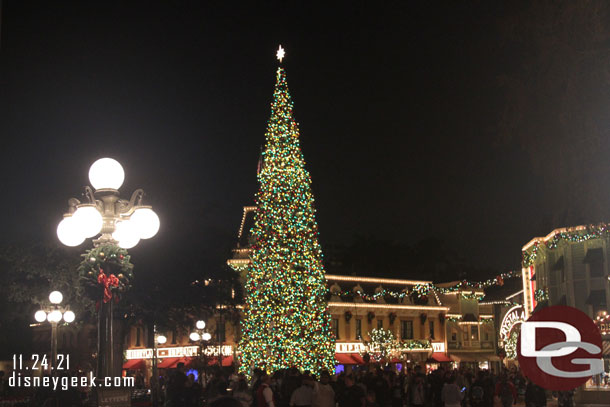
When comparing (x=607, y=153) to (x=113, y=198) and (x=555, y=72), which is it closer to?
(x=555, y=72)

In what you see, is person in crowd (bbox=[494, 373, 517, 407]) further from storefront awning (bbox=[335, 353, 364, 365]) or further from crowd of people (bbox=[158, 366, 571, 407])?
storefront awning (bbox=[335, 353, 364, 365])

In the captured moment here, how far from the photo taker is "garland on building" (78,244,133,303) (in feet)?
31.0

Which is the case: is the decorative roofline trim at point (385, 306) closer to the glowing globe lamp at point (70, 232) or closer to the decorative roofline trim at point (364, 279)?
the decorative roofline trim at point (364, 279)

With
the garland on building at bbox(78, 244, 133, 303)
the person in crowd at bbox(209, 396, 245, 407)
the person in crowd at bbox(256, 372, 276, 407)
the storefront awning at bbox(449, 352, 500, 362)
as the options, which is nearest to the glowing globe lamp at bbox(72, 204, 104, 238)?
the garland on building at bbox(78, 244, 133, 303)

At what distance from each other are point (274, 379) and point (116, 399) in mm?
14771

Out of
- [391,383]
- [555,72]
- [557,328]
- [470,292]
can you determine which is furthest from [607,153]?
[470,292]

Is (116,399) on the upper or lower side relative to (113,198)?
lower

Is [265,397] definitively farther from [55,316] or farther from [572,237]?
[572,237]

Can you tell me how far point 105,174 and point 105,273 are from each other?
1387mm

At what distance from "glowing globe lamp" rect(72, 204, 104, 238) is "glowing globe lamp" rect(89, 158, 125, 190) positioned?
460 mm

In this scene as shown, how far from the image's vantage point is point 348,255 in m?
95.1

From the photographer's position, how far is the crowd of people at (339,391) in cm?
1548

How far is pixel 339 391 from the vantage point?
64.0 ft

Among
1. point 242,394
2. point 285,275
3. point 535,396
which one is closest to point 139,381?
point 285,275
